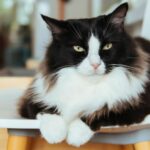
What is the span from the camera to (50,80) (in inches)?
38.8

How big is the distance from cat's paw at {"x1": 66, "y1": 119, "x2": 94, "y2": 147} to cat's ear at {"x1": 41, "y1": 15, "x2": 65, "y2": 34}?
24 centimetres

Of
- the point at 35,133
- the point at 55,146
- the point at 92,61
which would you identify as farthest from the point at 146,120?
the point at 55,146

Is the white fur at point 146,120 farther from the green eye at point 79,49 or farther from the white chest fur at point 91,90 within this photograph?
the green eye at point 79,49

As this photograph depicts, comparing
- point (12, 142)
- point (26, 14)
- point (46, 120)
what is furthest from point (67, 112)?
point (26, 14)

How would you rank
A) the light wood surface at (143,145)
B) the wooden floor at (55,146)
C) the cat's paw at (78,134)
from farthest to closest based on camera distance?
the wooden floor at (55,146), the light wood surface at (143,145), the cat's paw at (78,134)

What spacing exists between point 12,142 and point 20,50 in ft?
13.9

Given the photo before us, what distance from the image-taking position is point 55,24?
961 mm

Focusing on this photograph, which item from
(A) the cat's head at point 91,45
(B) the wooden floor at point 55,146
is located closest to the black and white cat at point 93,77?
(A) the cat's head at point 91,45

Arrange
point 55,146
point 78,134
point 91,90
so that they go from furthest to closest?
point 55,146, point 91,90, point 78,134

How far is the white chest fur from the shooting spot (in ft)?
3.12

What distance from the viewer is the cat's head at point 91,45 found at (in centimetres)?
91

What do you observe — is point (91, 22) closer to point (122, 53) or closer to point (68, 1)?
point (122, 53)

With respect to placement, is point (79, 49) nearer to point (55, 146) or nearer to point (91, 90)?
point (91, 90)

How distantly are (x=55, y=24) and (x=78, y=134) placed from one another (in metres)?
0.29
